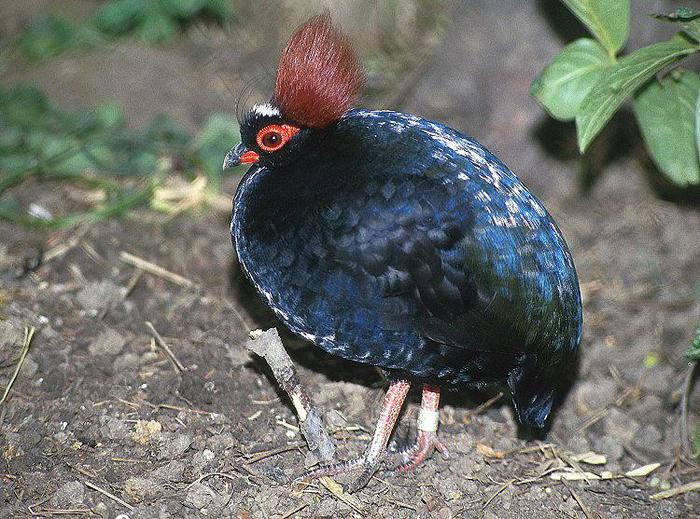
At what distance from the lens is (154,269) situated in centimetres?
498

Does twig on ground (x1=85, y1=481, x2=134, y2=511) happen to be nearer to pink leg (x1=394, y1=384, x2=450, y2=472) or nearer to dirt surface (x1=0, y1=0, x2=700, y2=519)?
dirt surface (x1=0, y1=0, x2=700, y2=519)

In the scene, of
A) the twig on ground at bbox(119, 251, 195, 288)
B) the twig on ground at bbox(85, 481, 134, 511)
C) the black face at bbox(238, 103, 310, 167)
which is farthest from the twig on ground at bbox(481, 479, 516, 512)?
the twig on ground at bbox(119, 251, 195, 288)

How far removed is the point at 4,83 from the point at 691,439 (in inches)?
210

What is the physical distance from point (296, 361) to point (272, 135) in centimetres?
126

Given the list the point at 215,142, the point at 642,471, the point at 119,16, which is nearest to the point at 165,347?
the point at 215,142

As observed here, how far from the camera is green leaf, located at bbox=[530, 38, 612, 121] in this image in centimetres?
437

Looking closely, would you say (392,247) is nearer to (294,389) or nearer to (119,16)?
(294,389)

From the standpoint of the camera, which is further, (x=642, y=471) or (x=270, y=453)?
(x=642, y=471)

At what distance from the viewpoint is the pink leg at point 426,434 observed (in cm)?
404

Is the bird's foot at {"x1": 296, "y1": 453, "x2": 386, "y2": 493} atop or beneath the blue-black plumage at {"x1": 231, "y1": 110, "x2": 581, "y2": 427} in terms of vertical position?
beneath

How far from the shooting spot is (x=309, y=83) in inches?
148

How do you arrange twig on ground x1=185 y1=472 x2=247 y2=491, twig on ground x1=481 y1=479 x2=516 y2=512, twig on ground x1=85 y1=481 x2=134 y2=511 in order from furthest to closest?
twig on ground x1=481 y1=479 x2=516 y2=512 < twig on ground x1=185 y1=472 x2=247 y2=491 < twig on ground x1=85 y1=481 x2=134 y2=511

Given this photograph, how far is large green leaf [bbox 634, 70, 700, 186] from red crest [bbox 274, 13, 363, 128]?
172 cm

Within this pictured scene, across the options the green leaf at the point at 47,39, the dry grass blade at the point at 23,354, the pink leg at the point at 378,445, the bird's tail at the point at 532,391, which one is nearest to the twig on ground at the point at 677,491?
the bird's tail at the point at 532,391
